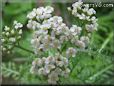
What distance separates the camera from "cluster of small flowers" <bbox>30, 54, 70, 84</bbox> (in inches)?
50.9

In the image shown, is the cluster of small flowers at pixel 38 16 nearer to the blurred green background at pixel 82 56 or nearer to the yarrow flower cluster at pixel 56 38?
the yarrow flower cluster at pixel 56 38

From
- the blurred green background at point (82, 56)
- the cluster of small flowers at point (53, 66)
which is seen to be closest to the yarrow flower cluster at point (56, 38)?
the cluster of small flowers at point (53, 66)

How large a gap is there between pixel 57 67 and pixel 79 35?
137mm

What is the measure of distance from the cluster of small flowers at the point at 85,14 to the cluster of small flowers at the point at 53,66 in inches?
5.7

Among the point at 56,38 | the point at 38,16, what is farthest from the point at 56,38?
the point at 38,16

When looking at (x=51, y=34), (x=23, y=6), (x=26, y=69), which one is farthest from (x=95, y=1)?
(x=23, y=6)

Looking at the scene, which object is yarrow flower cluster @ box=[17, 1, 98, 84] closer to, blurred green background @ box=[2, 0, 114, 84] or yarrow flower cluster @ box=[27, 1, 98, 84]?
yarrow flower cluster @ box=[27, 1, 98, 84]

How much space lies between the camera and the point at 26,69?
196 cm

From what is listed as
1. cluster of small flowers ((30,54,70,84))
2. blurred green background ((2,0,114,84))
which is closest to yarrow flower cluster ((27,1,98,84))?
cluster of small flowers ((30,54,70,84))

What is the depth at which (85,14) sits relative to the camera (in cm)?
137

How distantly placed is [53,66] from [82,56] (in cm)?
25

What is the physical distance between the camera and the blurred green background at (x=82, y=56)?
170cm

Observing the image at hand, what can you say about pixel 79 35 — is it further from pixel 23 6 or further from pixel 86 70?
pixel 23 6

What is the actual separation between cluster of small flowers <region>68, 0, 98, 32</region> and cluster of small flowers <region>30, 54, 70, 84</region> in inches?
5.7
